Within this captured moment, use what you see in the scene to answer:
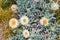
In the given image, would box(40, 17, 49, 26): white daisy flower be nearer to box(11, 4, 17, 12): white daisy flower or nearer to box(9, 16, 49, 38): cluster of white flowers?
box(9, 16, 49, 38): cluster of white flowers

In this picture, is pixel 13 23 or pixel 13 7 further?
pixel 13 7

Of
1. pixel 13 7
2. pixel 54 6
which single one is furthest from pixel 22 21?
pixel 54 6

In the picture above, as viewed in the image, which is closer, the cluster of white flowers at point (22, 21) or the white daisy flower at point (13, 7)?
the cluster of white flowers at point (22, 21)

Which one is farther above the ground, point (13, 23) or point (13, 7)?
point (13, 7)

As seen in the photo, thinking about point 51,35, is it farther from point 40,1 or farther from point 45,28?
point 40,1

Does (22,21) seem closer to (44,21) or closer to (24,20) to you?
(24,20)

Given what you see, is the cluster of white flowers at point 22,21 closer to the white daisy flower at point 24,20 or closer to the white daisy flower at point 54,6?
the white daisy flower at point 24,20

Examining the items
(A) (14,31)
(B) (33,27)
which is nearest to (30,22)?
(B) (33,27)

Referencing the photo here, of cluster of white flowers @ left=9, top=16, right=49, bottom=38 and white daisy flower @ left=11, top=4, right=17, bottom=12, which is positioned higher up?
white daisy flower @ left=11, top=4, right=17, bottom=12

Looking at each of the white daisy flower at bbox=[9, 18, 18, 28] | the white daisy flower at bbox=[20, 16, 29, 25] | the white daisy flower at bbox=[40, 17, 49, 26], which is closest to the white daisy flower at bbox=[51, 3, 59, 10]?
the white daisy flower at bbox=[40, 17, 49, 26]

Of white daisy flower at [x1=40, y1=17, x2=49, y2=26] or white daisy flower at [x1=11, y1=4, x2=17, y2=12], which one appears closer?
white daisy flower at [x1=40, y1=17, x2=49, y2=26]

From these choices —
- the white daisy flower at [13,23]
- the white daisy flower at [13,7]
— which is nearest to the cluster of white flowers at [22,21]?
the white daisy flower at [13,23]
